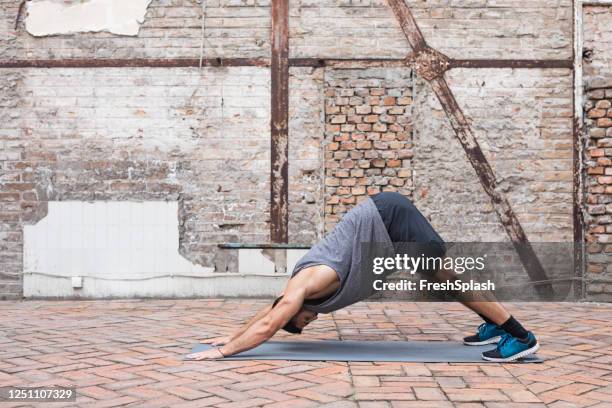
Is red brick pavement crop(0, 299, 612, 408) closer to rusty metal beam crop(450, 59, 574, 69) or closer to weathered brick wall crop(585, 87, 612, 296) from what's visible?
weathered brick wall crop(585, 87, 612, 296)

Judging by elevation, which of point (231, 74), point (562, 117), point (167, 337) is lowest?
point (167, 337)

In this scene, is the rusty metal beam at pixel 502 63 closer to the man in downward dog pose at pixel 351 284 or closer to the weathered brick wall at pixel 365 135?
the weathered brick wall at pixel 365 135

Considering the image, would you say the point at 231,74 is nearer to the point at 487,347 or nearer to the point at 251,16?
the point at 251,16

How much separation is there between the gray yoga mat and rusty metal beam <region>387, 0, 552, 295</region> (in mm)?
2561

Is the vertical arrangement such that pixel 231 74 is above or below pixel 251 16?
below

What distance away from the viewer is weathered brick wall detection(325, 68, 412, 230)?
6.26 meters

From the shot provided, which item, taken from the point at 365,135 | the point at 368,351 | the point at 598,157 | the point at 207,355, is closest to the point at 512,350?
the point at 368,351

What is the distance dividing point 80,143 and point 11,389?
12.5ft

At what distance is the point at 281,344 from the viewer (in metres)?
3.99

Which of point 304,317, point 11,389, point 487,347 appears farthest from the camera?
point 487,347

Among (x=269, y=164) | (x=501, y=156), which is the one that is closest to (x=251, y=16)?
(x=269, y=164)

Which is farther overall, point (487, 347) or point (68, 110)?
point (68, 110)

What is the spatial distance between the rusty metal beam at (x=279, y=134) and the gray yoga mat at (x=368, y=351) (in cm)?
228

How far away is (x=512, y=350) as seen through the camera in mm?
3473
